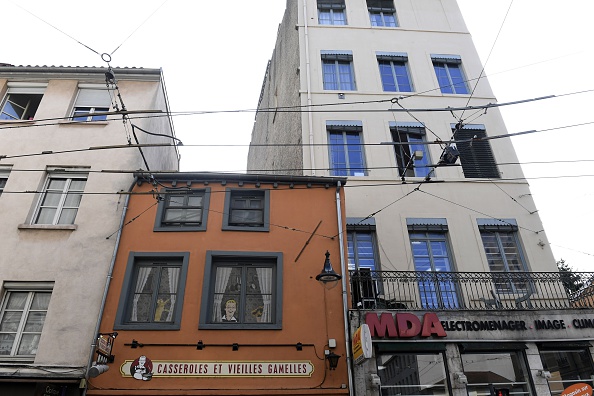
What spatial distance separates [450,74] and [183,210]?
12369mm

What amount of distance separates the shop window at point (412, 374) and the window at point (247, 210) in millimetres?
4650

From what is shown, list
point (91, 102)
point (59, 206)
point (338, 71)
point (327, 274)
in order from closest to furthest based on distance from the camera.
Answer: point (327, 274)
point (59, 206)
point (91, 102)
point (338, 71)

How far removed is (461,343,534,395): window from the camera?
404 inches

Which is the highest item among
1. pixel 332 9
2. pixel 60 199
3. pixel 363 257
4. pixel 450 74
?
pixel 332 9

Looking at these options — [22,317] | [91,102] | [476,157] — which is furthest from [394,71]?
[22,317]

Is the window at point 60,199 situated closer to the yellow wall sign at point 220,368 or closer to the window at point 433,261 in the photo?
the yellow wall sign at point 220,368

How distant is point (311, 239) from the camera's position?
1126 cm

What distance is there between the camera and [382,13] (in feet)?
63.0

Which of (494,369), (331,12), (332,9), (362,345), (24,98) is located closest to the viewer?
(362,345)

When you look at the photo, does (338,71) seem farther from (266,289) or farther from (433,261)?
(266,289)

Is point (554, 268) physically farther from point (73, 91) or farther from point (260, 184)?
point (73, 91)

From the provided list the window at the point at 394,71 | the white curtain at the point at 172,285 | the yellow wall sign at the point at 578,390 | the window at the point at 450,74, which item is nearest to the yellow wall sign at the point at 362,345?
the white curtain at the point at 172,285

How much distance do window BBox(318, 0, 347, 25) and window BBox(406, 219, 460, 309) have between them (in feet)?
34.3

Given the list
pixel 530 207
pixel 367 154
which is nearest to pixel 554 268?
pixel 530 207
